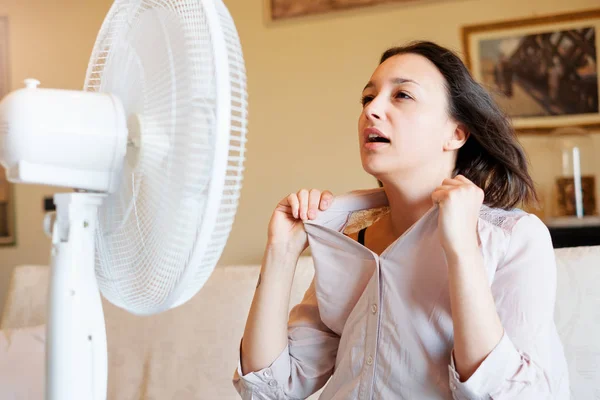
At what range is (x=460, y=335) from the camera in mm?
945

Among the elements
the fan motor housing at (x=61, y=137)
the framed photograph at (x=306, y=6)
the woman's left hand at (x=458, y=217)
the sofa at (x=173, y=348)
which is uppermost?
the framed photograph at (x=306, y=6)

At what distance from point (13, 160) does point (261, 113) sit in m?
2.57

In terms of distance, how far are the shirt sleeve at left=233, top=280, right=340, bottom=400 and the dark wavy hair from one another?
403 mm

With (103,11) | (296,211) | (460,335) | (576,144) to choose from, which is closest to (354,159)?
(576,144)

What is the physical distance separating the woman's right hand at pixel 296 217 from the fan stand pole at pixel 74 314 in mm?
462

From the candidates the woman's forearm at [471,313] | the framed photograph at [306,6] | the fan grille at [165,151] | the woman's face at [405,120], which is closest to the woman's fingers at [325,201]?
the woman's face at [405,120]

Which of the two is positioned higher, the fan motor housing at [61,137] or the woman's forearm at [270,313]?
the fan motor housing at [61,137]

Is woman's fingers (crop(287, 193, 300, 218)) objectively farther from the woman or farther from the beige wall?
the beige wall

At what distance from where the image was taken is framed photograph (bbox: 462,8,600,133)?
2844mm

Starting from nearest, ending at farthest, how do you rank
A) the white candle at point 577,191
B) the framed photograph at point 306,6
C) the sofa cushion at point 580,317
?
the sofa cushion at point 580,317 < the white candle at point 577,191 < the framed photograph at point 306,6

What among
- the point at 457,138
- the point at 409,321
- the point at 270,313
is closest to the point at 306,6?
the point at 457,138

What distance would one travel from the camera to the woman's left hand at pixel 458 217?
962mm

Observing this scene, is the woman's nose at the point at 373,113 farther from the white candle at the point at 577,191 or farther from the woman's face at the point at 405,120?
the white candle at the point at 577,191

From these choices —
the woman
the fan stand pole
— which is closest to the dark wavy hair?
the woman
